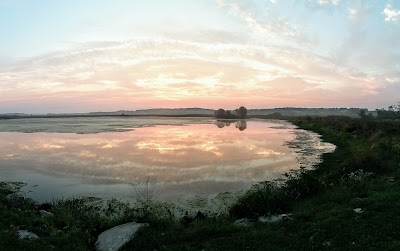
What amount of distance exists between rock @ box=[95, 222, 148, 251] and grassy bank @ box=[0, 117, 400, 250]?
27 centimetres

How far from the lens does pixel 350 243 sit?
945cm

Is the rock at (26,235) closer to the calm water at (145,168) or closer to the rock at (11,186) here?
the calm water at (145,168)

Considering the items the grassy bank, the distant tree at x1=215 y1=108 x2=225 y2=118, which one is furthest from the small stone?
the distant tree at x1=215 y1=108 x2=225 y2=118

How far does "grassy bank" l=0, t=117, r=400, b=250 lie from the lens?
9.98 m

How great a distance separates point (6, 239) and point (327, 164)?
21.8 m

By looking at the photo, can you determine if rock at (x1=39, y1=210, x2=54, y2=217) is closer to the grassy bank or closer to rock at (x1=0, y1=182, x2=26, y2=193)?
the grassy bank

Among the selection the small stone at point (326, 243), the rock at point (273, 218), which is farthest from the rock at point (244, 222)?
the small stone at point (326, 243)

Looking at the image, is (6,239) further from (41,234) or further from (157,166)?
(157,166)

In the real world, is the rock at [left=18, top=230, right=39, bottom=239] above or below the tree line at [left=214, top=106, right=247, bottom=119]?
below

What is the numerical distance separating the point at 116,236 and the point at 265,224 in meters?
5.04

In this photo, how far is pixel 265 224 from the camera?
11.8m

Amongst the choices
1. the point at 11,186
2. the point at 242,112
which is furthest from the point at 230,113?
the point at 11,186

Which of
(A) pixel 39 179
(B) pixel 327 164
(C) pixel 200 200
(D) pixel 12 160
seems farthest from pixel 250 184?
(D) pixel 12 160

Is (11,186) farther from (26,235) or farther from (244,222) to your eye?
(244,222)
